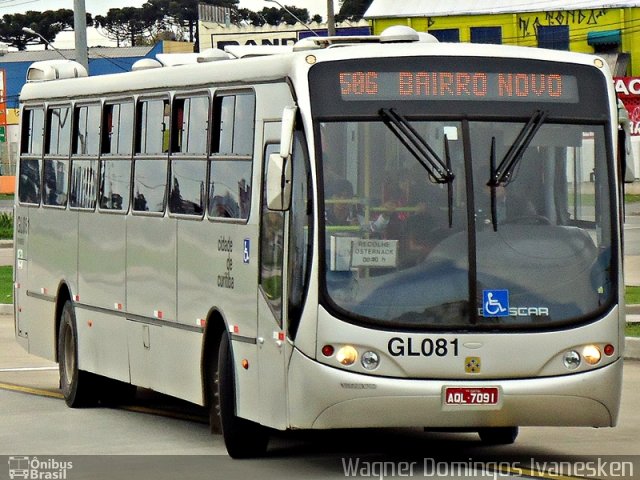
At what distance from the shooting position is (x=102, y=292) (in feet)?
50.6

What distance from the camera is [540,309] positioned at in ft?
36.1

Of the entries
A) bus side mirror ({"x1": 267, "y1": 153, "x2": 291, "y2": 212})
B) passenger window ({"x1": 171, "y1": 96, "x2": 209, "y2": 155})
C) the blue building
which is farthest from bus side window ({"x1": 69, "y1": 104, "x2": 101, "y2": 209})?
the blue building

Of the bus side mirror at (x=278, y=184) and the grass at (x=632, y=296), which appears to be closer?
the bus side mirror at (x=278, y=184)

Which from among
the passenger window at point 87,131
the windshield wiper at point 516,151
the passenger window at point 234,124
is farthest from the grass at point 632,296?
the windshield wiper at point 516,151

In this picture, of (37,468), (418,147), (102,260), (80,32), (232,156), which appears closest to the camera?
(418,147)

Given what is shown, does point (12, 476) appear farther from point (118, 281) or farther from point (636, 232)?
point (636, 232)

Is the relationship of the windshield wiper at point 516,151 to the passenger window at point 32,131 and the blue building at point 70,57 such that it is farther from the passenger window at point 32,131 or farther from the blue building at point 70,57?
the blue building at point 70,57

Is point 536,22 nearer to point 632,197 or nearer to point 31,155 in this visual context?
point 632,197

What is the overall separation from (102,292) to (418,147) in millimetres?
5136

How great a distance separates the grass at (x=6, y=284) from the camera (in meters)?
28.2

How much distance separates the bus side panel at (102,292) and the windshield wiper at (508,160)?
15.3 feet

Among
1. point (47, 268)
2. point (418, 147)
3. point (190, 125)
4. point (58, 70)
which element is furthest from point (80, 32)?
point (418, 147)

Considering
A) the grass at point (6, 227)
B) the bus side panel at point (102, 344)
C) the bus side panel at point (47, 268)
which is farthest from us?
the grass at point (6, 227)

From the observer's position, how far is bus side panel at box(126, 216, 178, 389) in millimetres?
13719
